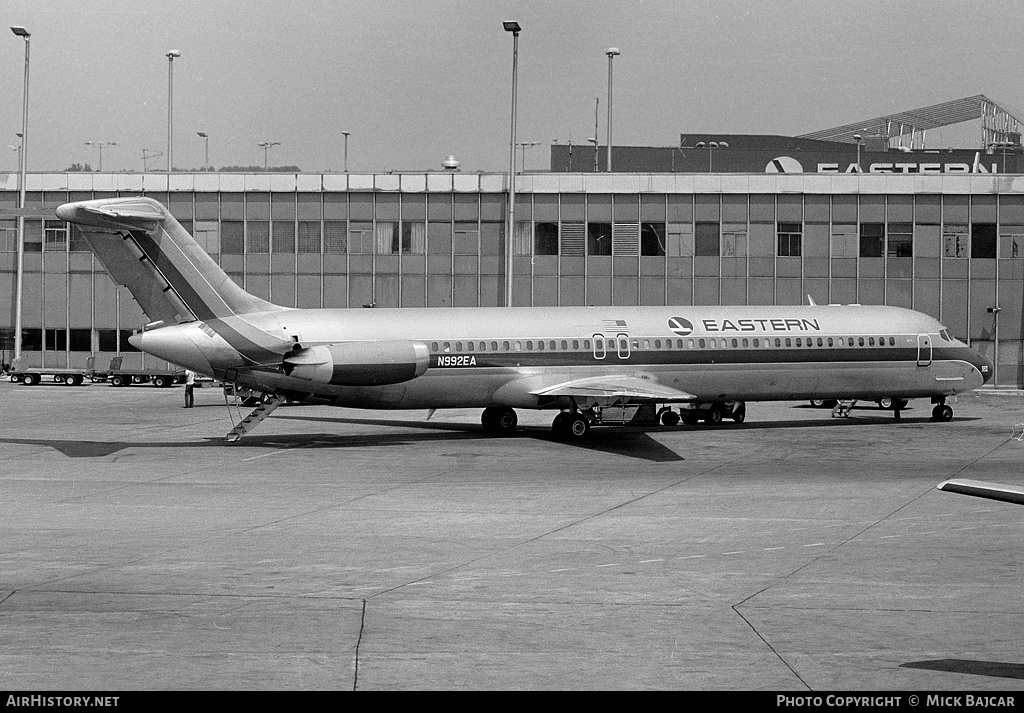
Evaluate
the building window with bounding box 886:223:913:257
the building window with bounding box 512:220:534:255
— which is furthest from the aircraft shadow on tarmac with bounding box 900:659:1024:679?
the building window with bounding box 886:223:913:257

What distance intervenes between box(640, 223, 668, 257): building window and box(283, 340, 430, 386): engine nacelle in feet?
102

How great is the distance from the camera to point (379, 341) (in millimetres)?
32938

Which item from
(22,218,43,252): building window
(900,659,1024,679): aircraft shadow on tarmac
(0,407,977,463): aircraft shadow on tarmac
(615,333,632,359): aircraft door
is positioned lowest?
(0,407,977,463): aircraft shadow on tarmac

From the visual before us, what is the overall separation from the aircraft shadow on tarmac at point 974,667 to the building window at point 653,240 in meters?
51.6

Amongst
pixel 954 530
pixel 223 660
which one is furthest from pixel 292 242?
pixel 223 660

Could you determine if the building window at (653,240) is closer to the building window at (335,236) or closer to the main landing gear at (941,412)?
the building window at (335,236)

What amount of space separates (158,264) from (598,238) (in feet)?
113

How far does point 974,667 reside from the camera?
35.3 feet

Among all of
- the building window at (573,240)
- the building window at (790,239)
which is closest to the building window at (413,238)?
the building window at (573,240)

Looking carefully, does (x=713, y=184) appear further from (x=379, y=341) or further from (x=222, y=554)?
(x=222, y=554)

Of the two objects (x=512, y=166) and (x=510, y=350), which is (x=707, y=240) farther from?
(x=510, y=350)

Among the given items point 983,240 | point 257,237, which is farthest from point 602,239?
point 983,240

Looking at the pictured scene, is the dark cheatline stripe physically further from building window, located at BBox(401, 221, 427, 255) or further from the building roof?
the building roof

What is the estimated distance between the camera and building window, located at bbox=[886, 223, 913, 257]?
61031 mm
